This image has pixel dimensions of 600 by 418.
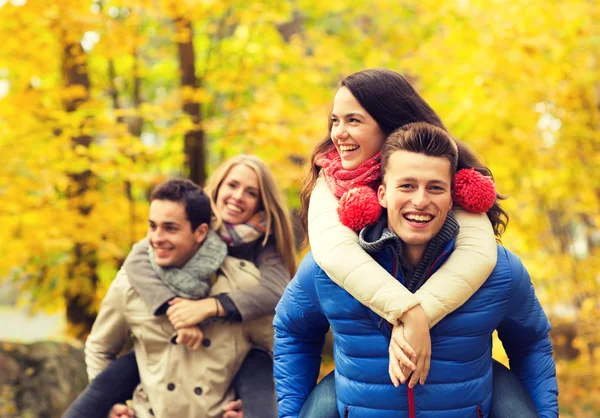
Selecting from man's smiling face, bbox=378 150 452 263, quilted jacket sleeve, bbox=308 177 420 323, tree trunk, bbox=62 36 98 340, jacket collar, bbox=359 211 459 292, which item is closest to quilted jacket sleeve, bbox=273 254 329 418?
quilted jacket sleeve, bbox=308 177 420 323

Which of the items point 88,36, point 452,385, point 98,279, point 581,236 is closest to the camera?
point 452,385

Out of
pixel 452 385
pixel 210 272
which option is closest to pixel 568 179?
pixel 210 272

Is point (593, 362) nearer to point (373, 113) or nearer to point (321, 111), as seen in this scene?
point (321, 111)

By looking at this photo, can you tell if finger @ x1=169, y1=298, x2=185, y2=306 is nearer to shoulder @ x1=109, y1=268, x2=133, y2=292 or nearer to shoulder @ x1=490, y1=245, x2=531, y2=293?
shoulder @ x1=109, y1=268, x2=133, y2=292

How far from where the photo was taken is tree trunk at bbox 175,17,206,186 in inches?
262

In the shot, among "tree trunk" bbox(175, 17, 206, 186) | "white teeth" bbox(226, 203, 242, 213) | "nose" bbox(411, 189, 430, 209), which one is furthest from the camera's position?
"tree trunk" bbox(175, 17, 206, 186)

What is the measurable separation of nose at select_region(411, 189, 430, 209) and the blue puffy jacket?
0.59 ft

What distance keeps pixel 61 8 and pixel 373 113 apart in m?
3.31

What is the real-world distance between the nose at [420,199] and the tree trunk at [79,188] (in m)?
3.87

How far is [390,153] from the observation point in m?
2.38

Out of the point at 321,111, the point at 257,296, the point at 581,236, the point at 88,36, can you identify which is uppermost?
the point at 88,36

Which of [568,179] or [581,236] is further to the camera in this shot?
[581,236]

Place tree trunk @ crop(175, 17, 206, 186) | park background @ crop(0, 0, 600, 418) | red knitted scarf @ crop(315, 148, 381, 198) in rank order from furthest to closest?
tree trunk @ crop(175, 17, 206, 186) < park background @ crop(0, 0, 600, 418) < red knitted scarf @ crop(315, 148, 381, 198)

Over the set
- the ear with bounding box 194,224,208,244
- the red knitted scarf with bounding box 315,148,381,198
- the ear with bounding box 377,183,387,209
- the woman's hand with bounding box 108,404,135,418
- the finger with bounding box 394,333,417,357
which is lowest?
the woman's hand with bounding box 108,404,135,418
